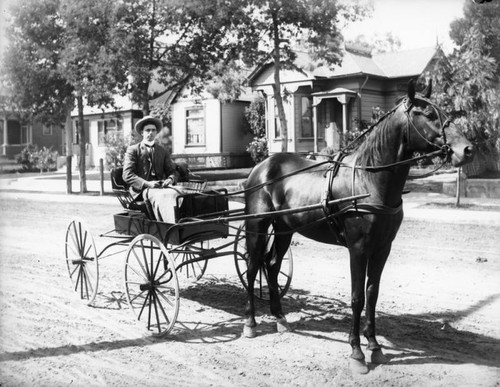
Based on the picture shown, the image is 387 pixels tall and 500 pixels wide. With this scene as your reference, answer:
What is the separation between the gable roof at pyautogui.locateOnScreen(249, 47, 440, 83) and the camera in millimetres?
29253

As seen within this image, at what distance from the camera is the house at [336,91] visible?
28812 mm

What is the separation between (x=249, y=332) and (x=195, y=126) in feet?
103

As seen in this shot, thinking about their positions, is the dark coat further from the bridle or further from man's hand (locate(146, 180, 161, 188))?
the bridle

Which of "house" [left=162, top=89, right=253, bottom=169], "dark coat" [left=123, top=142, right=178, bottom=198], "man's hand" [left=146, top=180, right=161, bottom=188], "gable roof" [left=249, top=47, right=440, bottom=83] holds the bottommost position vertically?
"man's hand" [left=146, top=180, right=161, bottom=188]

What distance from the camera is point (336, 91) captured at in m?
28.2

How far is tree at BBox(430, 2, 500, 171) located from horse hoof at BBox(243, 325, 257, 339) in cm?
1173

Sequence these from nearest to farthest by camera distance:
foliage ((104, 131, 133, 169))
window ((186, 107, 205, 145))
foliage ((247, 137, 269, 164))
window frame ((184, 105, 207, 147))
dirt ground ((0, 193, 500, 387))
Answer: dirt ground ((0, 193, 500, 387))
foliage ((104, 131, 133, 169))
foliage ((247, 137, 269, 164))
window frame ((184, 105, 207, 147))
window ((186, 107, 205, 145))

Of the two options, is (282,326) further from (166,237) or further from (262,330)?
(166,237)

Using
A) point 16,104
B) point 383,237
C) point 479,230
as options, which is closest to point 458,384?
point 383,237

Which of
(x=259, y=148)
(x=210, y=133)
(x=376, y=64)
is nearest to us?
(x=376, y=64)

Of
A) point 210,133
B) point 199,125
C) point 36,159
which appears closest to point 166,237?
point 210,133

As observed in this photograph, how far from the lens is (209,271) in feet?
29.8

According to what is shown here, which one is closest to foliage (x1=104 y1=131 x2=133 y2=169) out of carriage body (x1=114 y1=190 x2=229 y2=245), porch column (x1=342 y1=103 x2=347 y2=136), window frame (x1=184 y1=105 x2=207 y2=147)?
window frame (x1=184 y1=105 x2=207 y2=147)

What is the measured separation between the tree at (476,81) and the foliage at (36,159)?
78.5 ft
